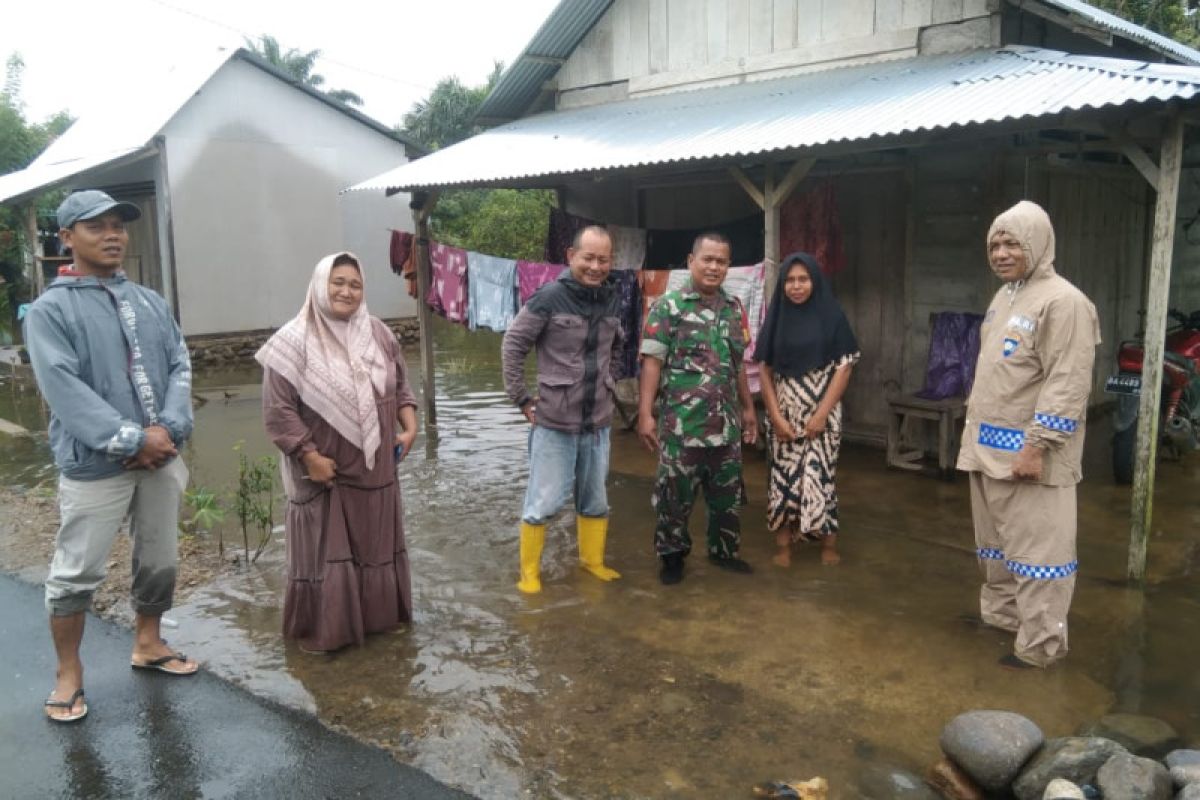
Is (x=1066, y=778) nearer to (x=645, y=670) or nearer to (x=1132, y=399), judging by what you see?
(x=645, y=670)

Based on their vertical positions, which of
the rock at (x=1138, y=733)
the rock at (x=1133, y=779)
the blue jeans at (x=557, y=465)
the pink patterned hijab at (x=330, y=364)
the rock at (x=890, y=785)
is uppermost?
the pink patterned hijab at (x=330, y=364)

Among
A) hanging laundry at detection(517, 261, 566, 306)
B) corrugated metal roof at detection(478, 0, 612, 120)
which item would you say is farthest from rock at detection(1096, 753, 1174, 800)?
corrugated metal roof at detection(478, 0, 612, 120)

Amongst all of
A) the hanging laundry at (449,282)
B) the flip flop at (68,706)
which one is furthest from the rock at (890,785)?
the hanging laundry at (449,282)

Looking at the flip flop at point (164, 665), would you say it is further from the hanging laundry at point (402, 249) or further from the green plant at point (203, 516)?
the hanging laundry at point (402, 249)

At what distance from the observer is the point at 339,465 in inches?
151

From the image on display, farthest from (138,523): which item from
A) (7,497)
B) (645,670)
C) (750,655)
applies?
(7,497)

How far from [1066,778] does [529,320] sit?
9.04 ft

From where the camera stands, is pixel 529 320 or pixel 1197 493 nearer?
pixel 529 320

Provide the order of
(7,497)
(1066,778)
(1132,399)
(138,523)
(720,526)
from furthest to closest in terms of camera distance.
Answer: (7,497), (1132,399), (720,526), (138,523), (1066,778)

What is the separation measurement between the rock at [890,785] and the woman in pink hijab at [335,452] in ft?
6.91

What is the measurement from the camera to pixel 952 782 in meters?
2.86

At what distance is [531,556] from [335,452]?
121cm

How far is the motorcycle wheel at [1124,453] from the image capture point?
6.12 m

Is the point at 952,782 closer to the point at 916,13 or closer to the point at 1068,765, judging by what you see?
the point at 1068,765
